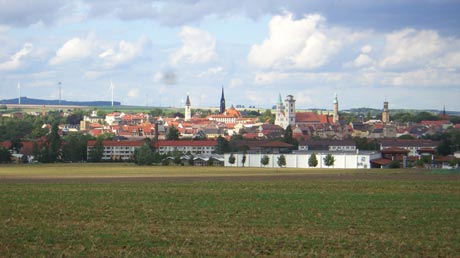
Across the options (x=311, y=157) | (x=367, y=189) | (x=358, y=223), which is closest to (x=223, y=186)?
(x=367, y=189)

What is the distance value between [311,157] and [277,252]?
94.7 meters

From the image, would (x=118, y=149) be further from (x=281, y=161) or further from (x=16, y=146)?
(x=281, y=161)

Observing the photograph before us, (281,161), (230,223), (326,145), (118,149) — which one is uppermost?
(326,145)

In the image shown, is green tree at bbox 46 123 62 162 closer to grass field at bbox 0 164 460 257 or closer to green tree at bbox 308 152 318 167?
green tree at bbox 308 152 318 167

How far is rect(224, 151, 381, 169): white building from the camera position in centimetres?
11563

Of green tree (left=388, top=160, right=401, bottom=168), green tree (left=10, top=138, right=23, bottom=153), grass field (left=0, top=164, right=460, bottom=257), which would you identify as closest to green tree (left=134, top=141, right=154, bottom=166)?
green tree (left=388, top=160, right=401, bottom=168)

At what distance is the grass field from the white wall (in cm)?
6712

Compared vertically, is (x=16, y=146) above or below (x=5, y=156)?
above

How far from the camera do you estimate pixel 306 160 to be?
12219 centimetres

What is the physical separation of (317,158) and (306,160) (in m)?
1.94

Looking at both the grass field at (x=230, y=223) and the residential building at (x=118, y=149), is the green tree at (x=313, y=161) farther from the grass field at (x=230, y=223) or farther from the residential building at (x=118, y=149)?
the grass field at (x=230, y=223)

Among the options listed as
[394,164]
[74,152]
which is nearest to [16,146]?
[74,152]

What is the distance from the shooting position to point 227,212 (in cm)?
3612

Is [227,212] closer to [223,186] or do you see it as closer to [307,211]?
[307,211]
